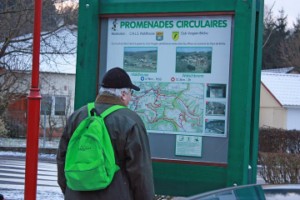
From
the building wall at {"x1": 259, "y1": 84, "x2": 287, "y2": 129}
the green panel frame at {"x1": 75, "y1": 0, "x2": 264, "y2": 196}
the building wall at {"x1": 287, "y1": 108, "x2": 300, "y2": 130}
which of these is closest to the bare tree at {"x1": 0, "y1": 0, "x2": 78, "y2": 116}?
the green panel frame at {"x1": 75, "y1": 0, "x2": 264, "y2": 196}

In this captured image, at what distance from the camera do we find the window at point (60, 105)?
115ft

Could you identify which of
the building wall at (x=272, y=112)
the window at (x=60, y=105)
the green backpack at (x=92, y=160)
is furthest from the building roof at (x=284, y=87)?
the green backpack at (x=92, y=160)

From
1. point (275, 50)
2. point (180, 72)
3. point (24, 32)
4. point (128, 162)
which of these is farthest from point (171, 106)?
point (275, 50)

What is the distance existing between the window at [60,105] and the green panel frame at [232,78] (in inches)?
1133

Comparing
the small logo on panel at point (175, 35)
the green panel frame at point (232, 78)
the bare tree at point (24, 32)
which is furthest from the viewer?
the bare tree at point (24, 32)

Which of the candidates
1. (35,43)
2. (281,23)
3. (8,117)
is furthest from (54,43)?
(281,23)

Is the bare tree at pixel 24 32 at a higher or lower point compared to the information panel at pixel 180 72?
higher

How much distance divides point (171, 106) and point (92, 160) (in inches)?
67.9

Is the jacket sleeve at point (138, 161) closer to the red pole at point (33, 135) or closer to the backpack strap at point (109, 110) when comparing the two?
the backpack strap at point (109, 110)

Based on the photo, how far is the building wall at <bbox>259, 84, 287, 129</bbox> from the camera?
35344 mm

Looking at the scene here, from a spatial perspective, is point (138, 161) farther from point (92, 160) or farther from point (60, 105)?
point (60, 105)

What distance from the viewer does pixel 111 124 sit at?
14.3 feet

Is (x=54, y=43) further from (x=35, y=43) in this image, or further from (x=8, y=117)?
(x=8, y=117)

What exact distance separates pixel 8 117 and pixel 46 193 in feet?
66.2
